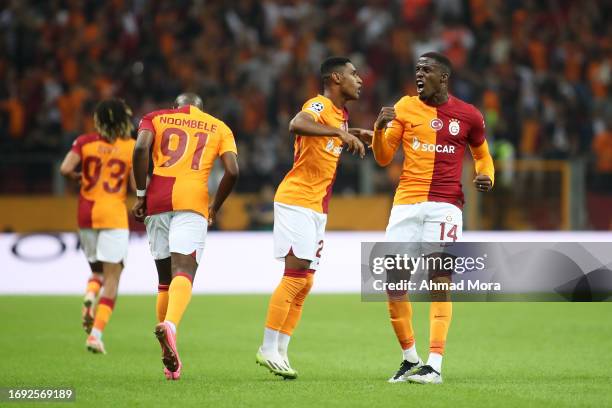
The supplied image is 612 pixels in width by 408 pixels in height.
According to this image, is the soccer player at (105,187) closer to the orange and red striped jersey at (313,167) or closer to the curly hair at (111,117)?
the curly hair at (111,117)

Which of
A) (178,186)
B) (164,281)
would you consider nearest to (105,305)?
(164,281)

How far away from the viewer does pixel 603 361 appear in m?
9.95

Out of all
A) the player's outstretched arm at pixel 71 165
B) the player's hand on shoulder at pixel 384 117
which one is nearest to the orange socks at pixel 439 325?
the player's hand on shoulder at pixel 384 117

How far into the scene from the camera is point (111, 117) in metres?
11.4

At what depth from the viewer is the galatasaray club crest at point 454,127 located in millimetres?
8570

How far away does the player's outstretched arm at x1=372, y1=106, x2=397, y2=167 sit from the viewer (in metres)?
8.37

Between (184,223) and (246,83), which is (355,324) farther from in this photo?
(246,83)

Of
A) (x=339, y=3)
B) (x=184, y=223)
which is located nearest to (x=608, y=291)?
(x=184, y=223)

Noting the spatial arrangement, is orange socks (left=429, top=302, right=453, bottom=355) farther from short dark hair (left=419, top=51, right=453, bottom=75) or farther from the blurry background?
the blurry background

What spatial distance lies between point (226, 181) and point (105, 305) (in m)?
2.93

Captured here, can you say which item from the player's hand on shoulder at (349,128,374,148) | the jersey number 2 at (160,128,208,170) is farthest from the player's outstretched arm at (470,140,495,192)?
the jersey number 2 at (160,128,208,170)

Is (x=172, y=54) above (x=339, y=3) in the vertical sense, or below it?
below

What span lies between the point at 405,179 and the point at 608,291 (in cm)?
817

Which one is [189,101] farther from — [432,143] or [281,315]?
[432,143]
